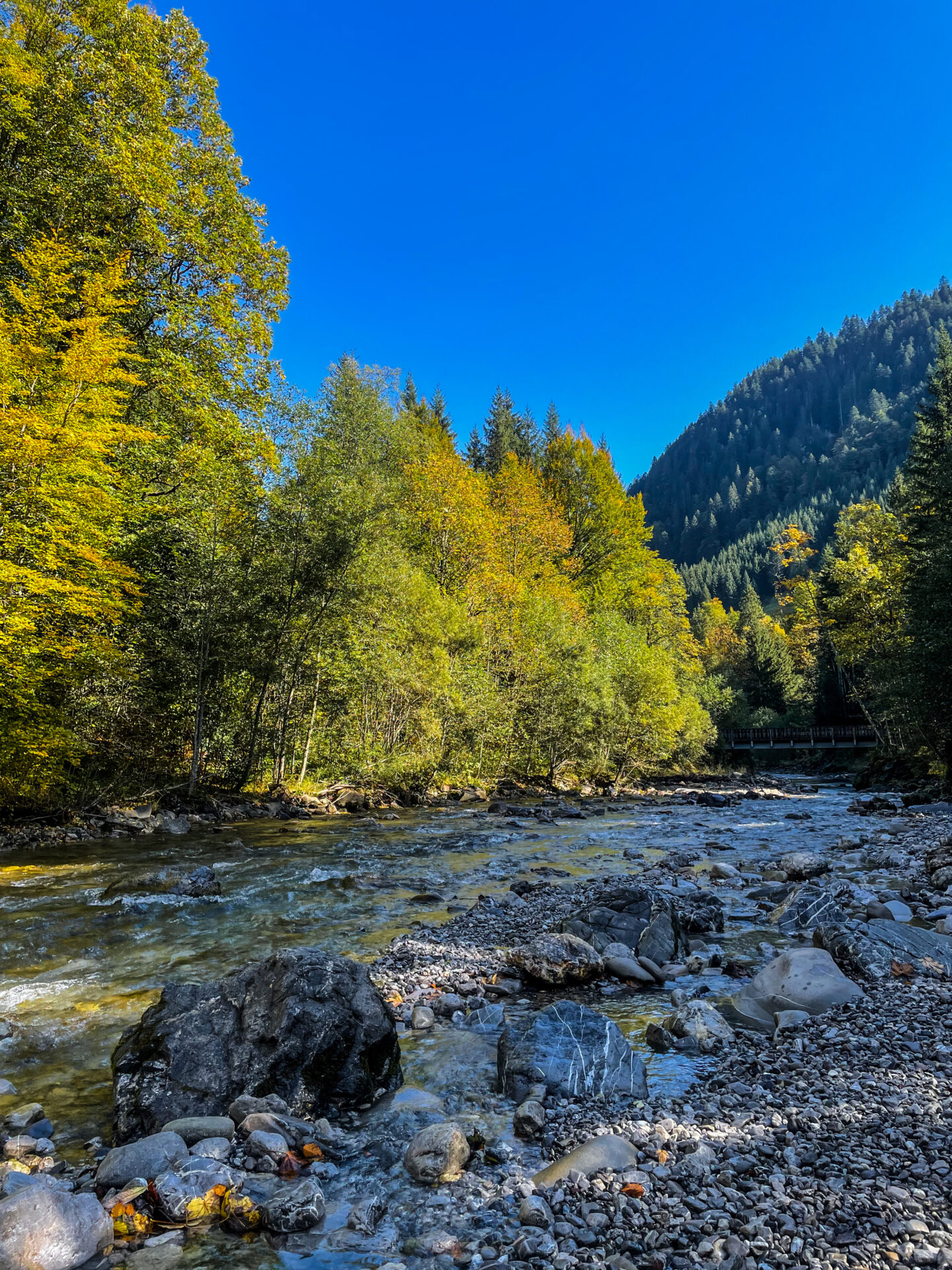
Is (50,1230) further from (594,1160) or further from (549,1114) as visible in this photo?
(549,1114)

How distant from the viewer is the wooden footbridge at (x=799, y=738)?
48594 millimetres

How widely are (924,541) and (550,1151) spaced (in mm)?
28840

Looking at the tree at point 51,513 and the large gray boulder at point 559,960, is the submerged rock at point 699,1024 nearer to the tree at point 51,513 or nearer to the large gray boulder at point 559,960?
the large gray boulder at point 559,960

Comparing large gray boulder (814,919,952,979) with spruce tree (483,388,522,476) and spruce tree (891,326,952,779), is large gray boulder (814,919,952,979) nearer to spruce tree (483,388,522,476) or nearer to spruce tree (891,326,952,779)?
spruce tree (891,326,952,779)

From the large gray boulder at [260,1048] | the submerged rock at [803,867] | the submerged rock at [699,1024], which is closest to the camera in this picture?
the large gray boulder at [260,1048]

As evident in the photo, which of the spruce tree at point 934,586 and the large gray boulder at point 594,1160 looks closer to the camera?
the large gray boulder at point 594,1160

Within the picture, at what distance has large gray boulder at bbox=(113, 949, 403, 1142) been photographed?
371cm

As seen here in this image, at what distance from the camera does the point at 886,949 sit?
543 centimetres

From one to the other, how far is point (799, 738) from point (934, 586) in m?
34.9

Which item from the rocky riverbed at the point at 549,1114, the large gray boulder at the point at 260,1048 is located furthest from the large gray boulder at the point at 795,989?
the large gray boulder at the point at 260,1048

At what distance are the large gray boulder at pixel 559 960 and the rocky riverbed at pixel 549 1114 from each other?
0.02 m

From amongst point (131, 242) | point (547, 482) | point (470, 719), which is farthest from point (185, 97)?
point (547, 482)

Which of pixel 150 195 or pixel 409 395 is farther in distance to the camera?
pixel 409 395

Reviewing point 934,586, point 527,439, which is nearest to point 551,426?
point 527,439
